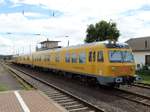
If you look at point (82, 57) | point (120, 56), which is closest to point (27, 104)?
point (120, 56)

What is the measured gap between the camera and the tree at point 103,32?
53594 mm

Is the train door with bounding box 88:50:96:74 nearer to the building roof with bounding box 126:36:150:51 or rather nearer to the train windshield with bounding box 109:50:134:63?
the train windshield with bounding box 109:50:134:63

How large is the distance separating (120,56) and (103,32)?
35.1 m

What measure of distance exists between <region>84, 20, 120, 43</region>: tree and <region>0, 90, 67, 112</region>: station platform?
37.6 meters

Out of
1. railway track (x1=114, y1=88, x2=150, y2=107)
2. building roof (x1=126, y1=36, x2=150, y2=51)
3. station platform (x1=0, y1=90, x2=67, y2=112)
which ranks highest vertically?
building roof (x1=126, y1=36, x2=150, y2=51)

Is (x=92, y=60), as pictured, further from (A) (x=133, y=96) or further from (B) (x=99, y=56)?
(A) (x=133, y=96)

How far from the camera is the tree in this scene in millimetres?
53594

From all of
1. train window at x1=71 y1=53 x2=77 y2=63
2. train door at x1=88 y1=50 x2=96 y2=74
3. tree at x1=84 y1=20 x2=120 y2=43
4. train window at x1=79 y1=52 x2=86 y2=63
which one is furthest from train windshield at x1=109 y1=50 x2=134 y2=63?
tree at x1=84 y1=20 x2=120 y2=43

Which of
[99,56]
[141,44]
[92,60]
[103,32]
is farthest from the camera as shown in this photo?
[103,32]

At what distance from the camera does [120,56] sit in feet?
62.9

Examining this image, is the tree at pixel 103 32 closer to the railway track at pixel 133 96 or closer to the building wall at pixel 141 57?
the building wall at pixel 141 57

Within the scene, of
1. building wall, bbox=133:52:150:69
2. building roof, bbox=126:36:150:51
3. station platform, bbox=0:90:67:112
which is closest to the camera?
station platform, bbox=0:90:67:112

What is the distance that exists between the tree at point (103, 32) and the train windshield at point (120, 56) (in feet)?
111

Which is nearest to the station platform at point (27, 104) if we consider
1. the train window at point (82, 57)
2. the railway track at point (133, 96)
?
the railway track at point (133, 96)
